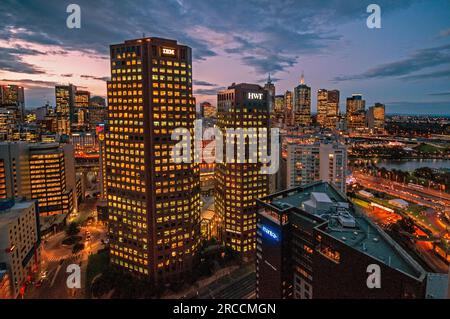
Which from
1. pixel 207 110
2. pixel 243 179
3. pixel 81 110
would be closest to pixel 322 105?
pixel 207 110

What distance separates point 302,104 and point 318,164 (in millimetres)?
129543

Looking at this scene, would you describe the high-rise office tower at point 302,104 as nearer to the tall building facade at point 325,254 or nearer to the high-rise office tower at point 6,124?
the high-rise office tower at point 6,124

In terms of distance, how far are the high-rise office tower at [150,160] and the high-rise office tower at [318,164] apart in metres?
24.5

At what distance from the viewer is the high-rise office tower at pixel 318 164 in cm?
4416

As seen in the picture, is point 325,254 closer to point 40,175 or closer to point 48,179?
point 48,179

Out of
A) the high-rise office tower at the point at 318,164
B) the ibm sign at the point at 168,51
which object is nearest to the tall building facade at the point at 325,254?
the ibm sign at the point at 168,51

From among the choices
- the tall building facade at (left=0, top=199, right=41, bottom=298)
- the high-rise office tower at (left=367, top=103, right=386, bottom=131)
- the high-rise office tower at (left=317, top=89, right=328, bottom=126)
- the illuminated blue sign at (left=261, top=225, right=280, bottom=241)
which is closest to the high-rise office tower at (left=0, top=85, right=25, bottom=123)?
the tall building facade at (left=0, top=199, right=41, bottom=298)

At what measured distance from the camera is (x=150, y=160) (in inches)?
1064

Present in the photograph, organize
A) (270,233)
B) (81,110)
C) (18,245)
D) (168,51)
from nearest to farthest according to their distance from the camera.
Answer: (270,233) < (18,245) < (168,51) < (81,110)

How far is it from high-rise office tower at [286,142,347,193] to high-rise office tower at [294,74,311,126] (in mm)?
120620

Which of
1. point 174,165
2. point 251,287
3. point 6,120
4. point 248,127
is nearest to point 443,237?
point 251,287

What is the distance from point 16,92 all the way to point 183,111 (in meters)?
141

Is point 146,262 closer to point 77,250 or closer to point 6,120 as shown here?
point 77,250

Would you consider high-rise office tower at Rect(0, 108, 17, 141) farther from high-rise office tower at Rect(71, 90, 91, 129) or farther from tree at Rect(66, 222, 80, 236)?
tree at Rect(66, 222, 80, 236)
